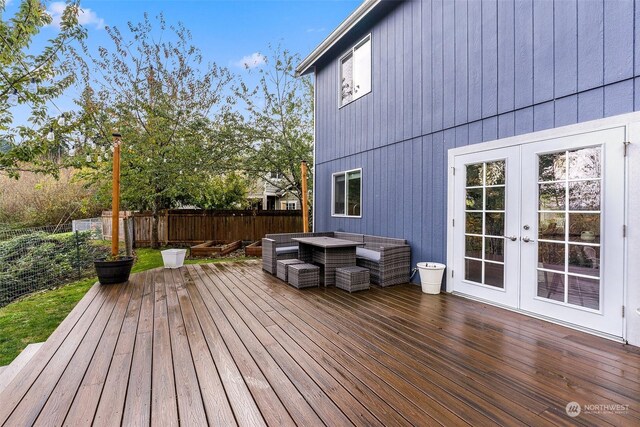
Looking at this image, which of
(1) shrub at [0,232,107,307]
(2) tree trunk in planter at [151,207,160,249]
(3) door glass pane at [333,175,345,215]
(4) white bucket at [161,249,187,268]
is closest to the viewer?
(1) shrub at [0,232,107,307]

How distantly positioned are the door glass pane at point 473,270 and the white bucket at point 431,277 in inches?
11.9

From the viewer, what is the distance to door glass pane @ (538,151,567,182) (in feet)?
10.5

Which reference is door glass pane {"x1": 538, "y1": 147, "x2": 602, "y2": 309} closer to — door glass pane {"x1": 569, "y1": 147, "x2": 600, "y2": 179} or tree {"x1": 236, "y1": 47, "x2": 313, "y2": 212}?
door glass pane {"x1": 569, "y1": 147, "x2": 600, "y2": 179}

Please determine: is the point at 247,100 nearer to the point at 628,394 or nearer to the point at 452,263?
the point at 452,263

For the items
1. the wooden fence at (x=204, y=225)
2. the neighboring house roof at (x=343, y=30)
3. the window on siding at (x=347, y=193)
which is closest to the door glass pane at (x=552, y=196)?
the window on siding at (x=347, y=193)

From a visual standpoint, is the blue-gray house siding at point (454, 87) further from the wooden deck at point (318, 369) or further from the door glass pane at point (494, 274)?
the wooden deck at point (318, 369)

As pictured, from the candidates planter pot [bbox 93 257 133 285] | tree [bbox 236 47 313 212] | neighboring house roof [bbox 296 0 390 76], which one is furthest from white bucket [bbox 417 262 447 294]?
tree [bbox 236 47 313 212]

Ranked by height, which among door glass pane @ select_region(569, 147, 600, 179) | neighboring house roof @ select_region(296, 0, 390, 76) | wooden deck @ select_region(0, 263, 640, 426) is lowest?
wooden deck @ select_region(0, 263, 640, 426)

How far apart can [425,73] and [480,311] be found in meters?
3.66

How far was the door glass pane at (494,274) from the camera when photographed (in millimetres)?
3791

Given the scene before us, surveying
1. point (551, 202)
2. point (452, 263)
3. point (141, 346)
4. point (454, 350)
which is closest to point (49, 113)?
point (141, 346)

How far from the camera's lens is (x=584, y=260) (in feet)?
9.97

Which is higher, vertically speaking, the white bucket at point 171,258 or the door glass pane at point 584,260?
the door glass pane at point 584,260

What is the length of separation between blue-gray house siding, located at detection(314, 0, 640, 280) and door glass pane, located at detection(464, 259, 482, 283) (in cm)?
43
